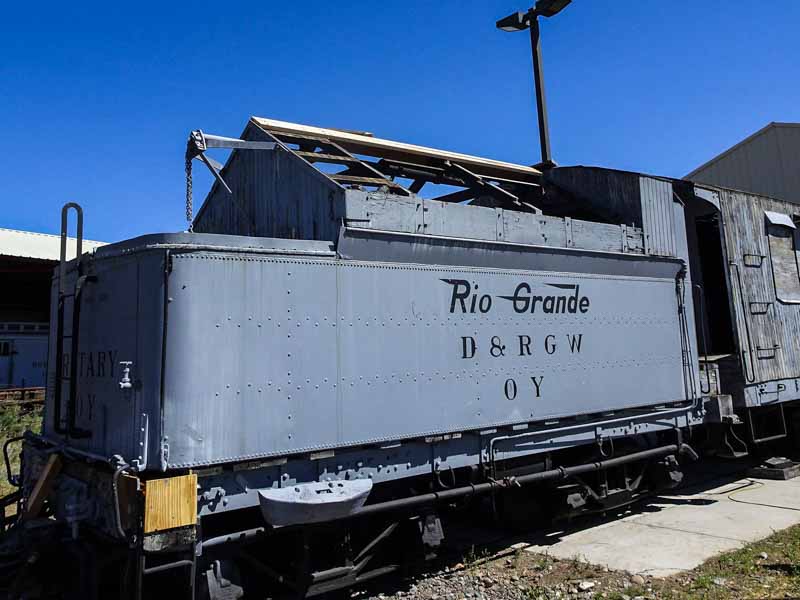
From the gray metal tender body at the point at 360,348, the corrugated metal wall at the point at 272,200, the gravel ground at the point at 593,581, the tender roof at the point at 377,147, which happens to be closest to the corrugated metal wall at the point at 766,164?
the tender roof at the point at 377,147

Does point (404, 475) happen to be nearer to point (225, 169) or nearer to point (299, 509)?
point (299, 509)

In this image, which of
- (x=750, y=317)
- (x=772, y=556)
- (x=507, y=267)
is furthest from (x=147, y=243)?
(x=750, y=317)

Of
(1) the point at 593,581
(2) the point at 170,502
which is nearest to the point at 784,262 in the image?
(1) the point at 593,581

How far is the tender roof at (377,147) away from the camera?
6.66 metres

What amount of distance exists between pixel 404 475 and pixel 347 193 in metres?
2.40

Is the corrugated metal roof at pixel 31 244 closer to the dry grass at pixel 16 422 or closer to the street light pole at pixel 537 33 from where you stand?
the dry grass at pixel 16 422

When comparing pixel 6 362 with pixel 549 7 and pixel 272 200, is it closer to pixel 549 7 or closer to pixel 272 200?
pixel 272 200

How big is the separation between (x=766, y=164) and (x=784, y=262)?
1223cm

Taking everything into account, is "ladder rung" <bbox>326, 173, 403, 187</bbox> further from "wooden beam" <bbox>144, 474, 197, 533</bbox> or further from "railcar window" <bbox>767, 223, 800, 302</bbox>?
A: "railcar window" <bbox>767, 223, 800, 302</bbox>

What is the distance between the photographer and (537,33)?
1189 centimetres

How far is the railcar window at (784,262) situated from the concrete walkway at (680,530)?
288cm

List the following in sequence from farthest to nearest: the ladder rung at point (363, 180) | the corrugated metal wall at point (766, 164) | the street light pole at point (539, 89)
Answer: the corrugated metal wall at point (766, 164) < the street light pole at point (539, 89) < the ladder rung at point (363, 180)

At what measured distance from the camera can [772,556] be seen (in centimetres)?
590

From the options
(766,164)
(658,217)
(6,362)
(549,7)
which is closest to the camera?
(658,217)
